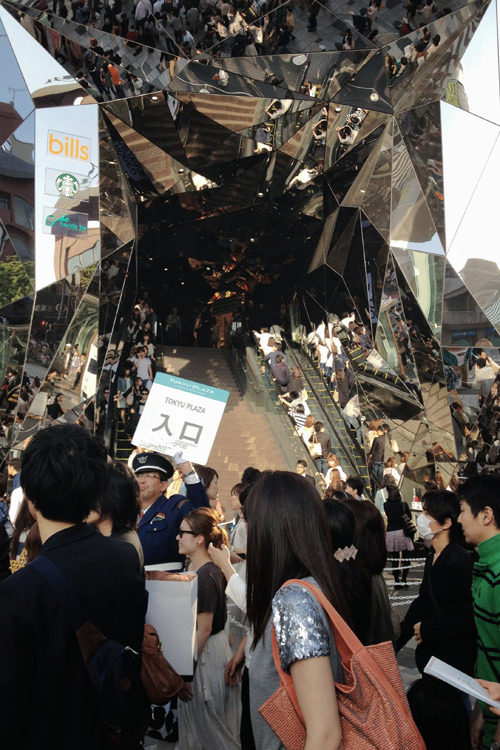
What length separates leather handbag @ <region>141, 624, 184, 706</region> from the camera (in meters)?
2.46

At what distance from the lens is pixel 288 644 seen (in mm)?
1868

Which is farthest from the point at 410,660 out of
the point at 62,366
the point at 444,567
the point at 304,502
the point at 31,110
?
the point at 31,110

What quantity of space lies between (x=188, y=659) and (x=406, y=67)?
1196 centimetres

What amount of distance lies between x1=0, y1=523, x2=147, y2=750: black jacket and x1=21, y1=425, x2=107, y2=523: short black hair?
7 centimetres

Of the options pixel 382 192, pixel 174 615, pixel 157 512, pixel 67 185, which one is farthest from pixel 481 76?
pixel 174 615

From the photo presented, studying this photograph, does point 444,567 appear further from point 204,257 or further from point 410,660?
point 204,257

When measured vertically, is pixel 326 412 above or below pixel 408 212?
below

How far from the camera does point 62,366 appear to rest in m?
12.8

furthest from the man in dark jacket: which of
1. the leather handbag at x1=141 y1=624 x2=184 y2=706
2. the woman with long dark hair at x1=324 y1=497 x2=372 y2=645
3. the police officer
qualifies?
the police officer

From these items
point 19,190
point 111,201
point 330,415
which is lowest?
point 330,415

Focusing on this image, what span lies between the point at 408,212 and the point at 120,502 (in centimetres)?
1114

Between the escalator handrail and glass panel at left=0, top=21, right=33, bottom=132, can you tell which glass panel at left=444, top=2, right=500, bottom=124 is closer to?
the escalator handrail

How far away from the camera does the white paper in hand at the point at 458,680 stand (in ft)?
7.53

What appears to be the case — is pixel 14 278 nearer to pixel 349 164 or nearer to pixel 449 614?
pixel 349 164
